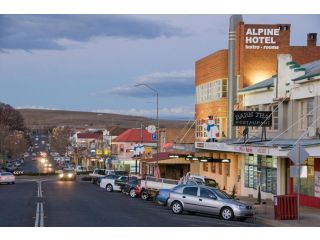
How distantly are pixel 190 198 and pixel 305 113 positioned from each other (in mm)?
12293

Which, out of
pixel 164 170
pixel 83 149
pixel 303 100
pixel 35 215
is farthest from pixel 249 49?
pixel 83 149

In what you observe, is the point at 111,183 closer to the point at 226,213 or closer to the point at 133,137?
the point at 226,213

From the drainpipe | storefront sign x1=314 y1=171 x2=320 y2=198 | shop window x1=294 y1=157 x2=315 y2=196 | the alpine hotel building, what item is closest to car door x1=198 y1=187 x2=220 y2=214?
storefront sign x1=314 y1=171 x2=320 y2=198

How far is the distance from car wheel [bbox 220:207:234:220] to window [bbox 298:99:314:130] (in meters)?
11.2

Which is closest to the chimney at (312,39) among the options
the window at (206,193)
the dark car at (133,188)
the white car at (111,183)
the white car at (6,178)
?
the white car at (111,183)

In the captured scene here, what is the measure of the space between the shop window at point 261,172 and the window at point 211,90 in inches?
330

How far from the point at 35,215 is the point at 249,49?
29.0 m

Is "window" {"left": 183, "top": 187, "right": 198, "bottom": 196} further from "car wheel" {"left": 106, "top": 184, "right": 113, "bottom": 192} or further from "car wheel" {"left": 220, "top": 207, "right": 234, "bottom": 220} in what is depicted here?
"car wheel" {"left": 106, "top": 184, "right": 113, "bottom": 192}

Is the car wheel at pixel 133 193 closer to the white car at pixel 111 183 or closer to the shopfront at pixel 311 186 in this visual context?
the white car at pixel 111 183

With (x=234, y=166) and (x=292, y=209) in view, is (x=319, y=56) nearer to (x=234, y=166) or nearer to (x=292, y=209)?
(x=234, y=166)

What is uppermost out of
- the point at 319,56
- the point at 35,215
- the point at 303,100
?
the point at 319,56

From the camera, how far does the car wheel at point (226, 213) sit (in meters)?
27.2

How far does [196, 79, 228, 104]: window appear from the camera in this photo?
2080 inches

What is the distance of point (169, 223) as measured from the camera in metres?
23.6
